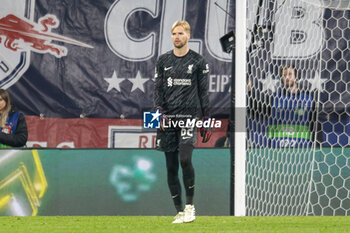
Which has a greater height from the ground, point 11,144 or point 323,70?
point 323,70

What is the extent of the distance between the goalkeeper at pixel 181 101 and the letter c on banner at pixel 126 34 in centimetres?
148

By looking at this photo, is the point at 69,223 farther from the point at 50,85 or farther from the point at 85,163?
the point at 50,85

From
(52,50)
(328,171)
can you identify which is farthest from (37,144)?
(328,171)

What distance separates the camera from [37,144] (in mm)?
7512

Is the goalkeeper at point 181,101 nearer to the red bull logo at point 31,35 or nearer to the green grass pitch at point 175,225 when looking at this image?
the green grass pitch at point 175,225

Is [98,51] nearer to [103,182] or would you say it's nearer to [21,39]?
[21,39]

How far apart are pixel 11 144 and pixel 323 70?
11.4ft

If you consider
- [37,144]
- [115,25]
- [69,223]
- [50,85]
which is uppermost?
[115,25]

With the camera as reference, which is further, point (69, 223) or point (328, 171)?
point (328, 171)

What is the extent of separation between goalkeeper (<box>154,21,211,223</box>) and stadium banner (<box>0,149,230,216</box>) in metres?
1.20

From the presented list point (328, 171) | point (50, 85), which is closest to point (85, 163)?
point (50, 85)

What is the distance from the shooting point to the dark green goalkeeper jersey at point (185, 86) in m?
6.05

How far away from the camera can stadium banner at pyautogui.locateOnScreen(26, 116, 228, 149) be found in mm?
7543

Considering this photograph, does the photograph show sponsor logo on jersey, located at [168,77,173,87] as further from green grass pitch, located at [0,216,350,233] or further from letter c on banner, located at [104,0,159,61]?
letter c on banner, located at [104,0,159,61]
